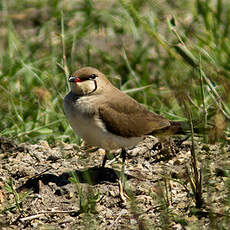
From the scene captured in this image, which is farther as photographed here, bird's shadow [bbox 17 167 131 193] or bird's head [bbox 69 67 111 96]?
bird's head [bbox 69 67 111 96]

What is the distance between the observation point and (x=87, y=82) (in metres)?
4.40

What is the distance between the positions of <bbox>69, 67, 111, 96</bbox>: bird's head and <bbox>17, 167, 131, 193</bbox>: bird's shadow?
62 centimetres

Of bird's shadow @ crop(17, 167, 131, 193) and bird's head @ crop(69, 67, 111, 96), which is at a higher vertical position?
bird's head @ crop(69, 67, 111, 96)

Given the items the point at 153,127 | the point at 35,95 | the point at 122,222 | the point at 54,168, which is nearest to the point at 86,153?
the point at 54,168

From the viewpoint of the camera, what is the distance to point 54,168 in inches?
169

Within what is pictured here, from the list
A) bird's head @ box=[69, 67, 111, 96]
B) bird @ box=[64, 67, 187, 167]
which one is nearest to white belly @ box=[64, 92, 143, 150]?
bird @ box=[64, 67, 187, 167]

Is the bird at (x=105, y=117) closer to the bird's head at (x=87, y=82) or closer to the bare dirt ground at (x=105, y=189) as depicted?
the bird's head at (x=87, y=82)

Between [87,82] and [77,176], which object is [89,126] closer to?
[77,176]

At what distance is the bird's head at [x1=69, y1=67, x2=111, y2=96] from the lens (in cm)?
432

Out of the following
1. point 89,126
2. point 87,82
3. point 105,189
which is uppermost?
point 87,82

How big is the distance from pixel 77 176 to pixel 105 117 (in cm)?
49

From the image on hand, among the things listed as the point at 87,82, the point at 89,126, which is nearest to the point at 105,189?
the point at 89,126

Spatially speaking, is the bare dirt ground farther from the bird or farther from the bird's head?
the bird's head

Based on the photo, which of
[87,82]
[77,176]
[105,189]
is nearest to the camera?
[105,189]
